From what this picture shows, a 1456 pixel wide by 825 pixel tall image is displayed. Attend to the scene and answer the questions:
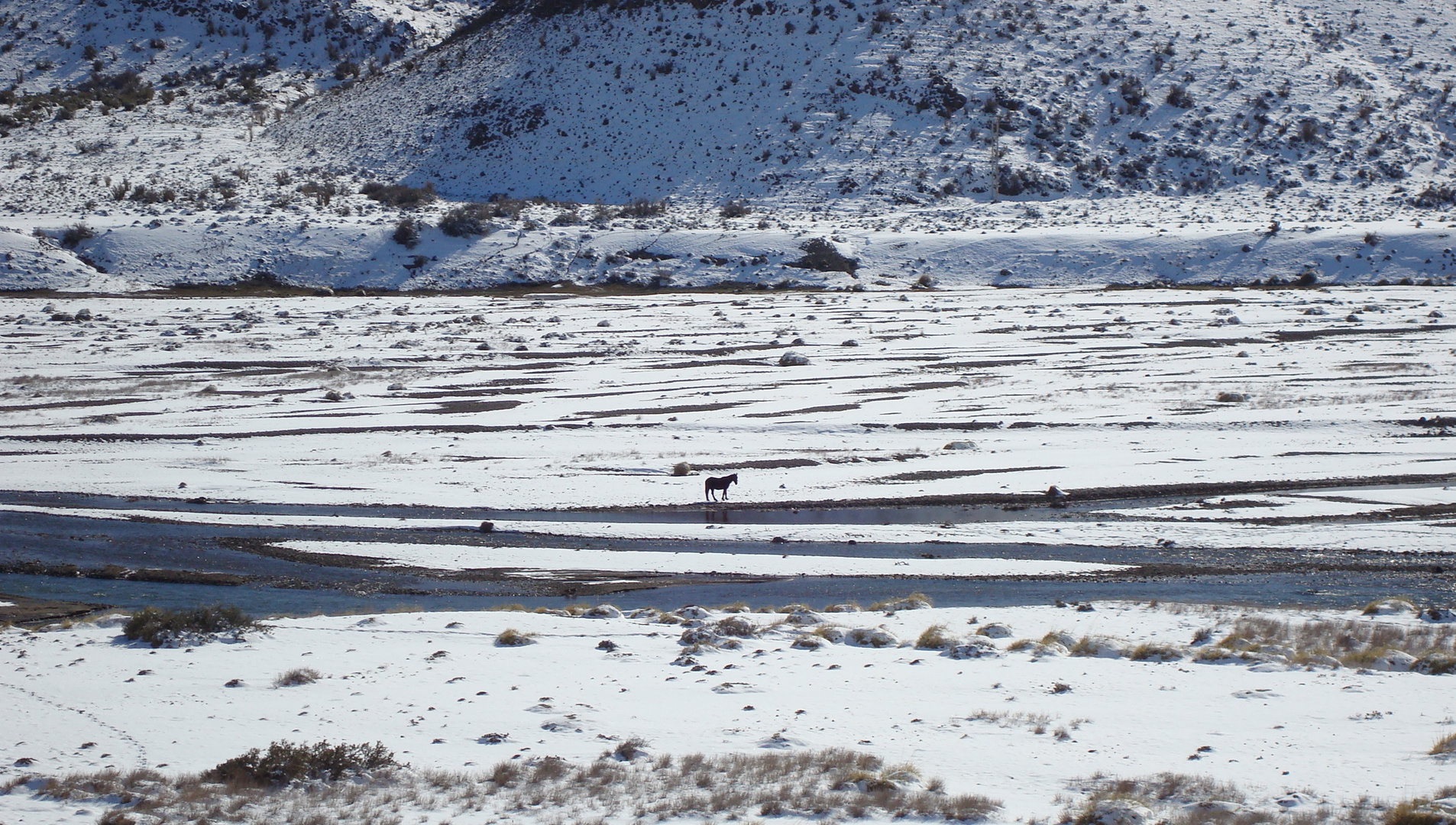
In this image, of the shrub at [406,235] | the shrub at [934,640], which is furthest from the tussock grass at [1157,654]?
the shrub at [406,235]

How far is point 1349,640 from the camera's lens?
11672 mm

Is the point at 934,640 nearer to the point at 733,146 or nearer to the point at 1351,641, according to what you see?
the point at 1351,641

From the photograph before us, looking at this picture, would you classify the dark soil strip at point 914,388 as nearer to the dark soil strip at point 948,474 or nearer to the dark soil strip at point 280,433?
the dark soil strip at point 948,474

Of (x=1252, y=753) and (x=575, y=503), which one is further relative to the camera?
(x=575, y=503)

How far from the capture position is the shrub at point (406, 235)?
58.1 meters

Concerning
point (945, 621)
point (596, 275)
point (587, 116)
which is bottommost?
point (945, 621)

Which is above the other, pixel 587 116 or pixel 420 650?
pixel 587 116

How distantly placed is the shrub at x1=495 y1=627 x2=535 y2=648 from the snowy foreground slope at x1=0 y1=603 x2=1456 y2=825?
0.03 metres

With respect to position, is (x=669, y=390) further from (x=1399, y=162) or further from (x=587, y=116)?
(x=1399, y=162)

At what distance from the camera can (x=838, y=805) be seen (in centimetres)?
754

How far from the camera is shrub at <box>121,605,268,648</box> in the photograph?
1214 cm

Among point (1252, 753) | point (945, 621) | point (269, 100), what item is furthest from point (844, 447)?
point (269, 100)

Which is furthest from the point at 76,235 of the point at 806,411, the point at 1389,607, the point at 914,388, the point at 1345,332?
the point at 1389,607

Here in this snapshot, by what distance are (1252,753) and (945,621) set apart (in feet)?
15.9
